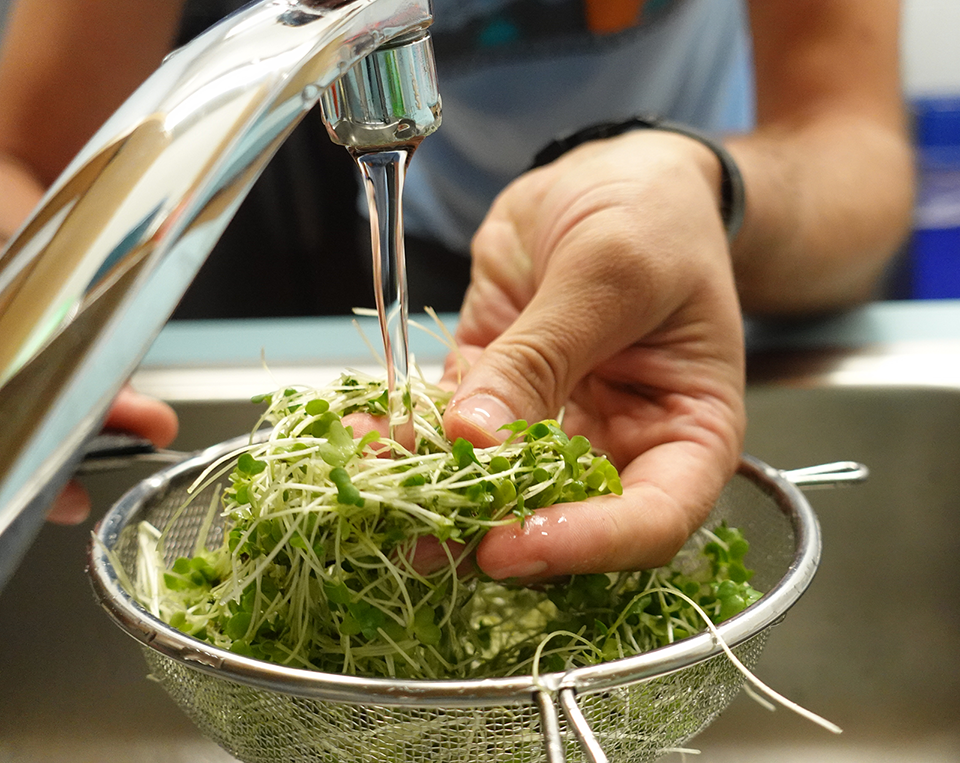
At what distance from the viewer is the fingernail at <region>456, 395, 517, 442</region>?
428 millimetres

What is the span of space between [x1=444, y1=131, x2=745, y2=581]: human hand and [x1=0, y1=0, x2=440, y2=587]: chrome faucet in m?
0.22

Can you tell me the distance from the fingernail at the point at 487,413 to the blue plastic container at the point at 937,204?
155 centimetres

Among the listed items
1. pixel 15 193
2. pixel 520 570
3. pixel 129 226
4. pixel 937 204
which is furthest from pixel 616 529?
pixel 937 204

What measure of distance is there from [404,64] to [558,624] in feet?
0.91

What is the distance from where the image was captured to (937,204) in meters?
1.87

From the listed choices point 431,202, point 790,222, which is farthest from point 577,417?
point 431,202

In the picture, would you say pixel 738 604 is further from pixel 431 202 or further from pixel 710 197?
pixel 431 202

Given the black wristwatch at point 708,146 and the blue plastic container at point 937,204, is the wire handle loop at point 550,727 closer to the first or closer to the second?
the black wristwatch at point 708,146

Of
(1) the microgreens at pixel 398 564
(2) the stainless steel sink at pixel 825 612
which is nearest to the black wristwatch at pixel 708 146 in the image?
(2) the stainless steel sink at pixel 825 612

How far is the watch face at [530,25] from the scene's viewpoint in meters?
1.15

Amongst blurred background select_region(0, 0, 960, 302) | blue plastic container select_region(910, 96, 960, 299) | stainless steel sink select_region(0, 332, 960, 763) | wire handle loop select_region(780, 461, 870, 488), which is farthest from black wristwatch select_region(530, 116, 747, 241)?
blue plastic container select_region(910, 96, 960, 299)

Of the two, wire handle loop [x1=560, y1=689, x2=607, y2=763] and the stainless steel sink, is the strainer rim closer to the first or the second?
wire handle loop [x1=560, y1=689, x2=607, y2=763]

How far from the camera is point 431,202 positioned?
1.32m

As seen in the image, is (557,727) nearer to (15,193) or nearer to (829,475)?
(829,475)
